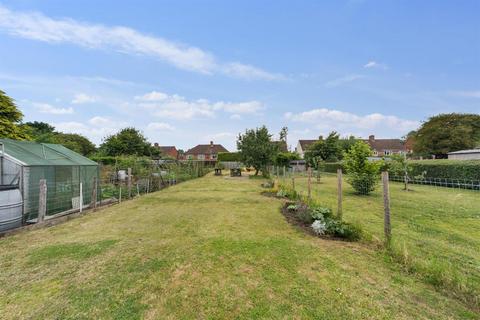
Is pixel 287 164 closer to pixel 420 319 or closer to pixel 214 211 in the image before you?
pixel 214 211

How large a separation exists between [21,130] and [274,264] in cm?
1514

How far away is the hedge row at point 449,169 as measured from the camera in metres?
14.9

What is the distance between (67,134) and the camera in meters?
41.9

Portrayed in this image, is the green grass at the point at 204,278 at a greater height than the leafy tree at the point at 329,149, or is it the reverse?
the leafy tree at the point at 329,149

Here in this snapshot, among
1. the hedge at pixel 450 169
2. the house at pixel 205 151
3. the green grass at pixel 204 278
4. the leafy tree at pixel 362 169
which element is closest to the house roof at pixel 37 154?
the green grass at pixel 204 278

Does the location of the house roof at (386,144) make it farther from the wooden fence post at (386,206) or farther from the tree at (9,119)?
the tree at (9,119)

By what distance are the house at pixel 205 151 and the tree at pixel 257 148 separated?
3553 cm

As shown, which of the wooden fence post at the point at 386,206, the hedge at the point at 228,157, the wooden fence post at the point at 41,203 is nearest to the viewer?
the wooden fence post at the point at 386,206

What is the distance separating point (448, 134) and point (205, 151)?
4793 centimetres

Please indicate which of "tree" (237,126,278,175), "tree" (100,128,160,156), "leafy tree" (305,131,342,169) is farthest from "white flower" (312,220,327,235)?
"tree" (100,128,160,156)

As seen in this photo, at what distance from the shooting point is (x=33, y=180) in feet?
21.8

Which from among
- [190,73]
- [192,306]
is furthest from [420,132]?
[192,306]

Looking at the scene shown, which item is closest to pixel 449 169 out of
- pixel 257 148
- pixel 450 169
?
pixel 450 169

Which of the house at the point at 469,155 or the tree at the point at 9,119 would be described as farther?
the house at the point at 469,155
